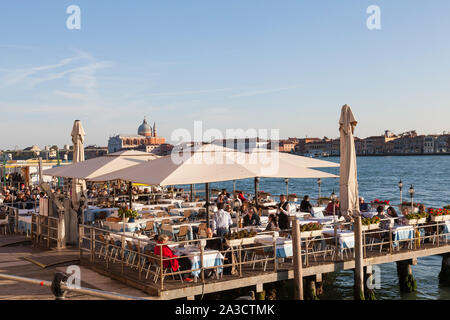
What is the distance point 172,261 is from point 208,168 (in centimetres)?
214

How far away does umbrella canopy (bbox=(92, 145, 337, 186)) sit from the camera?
961 centimetres

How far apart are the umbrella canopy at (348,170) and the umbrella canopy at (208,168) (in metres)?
2.26

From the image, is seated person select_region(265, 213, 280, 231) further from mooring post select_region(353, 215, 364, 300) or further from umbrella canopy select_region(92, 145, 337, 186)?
mooring post select_region(353, 215, 364, 300)

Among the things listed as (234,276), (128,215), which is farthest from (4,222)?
(234,276)

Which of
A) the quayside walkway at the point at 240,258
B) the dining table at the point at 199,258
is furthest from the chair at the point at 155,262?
the dining table at the point at 199,258

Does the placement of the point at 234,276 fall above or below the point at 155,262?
below

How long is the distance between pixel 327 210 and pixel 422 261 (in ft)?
27.5

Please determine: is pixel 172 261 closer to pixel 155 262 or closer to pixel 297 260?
pixel 155 262

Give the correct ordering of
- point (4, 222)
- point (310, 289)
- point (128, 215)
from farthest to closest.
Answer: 1. point (4, 222)
2. point (128, 215)
3. point (310, 289)

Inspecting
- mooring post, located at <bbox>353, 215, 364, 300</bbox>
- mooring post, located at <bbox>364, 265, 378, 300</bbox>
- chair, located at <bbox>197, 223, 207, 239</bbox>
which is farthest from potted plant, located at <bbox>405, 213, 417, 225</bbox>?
chair, located at <bbox>197, 223, 207, 239</bbox>

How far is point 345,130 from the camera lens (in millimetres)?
13461

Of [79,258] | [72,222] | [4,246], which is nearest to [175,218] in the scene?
[72,222]

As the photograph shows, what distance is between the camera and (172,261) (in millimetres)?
9148
